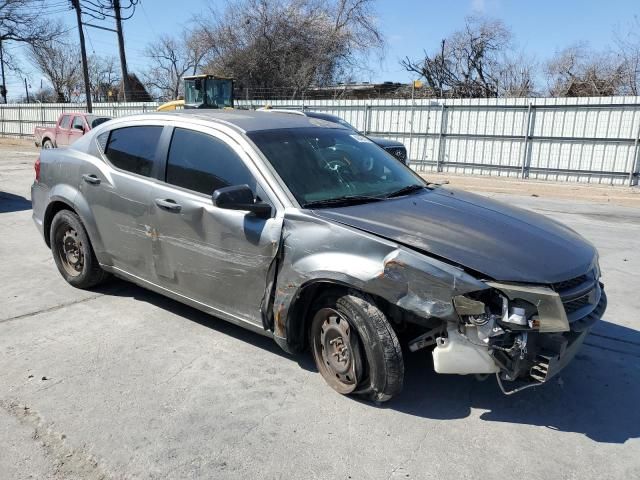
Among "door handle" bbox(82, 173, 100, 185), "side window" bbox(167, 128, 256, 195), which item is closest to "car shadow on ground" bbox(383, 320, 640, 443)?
"side window" bbox(167, 128, 256, 195)

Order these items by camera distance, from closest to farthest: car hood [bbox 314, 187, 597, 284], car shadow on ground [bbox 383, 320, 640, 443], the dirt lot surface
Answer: the dirt lot surface → car hood [bbox 314, 187, 597, 284] → car shadow on ground [bbox 383, 320, 640, 443]

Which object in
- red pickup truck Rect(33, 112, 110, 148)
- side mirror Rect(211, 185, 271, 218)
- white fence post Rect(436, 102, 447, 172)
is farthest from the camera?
white fence post Rect(436, 102, 447, 172)

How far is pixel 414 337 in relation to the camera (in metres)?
3.23

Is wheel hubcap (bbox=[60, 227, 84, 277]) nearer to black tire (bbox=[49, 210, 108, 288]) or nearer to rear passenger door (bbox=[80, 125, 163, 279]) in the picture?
black tire (bbox=[49, 210, 108, 288])

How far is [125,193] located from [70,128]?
1618cm

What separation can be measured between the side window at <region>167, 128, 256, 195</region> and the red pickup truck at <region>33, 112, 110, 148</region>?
1505 centimetres

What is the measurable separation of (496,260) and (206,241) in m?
1.94

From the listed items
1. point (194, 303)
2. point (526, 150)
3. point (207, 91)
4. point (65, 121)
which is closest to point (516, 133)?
point (526, 150)

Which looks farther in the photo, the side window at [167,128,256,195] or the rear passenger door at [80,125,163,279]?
the rear passenger door at [80,125,163,279]

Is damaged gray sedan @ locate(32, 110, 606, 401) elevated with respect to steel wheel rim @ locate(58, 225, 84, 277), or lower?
elevated

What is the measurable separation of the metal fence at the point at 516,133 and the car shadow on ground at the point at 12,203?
1352 cm

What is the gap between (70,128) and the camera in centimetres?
1850

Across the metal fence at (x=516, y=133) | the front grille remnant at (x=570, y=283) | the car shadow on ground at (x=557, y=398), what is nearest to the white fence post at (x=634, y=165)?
the metal fence at (x=516, y=133)

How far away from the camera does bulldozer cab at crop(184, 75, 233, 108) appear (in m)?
21.2
